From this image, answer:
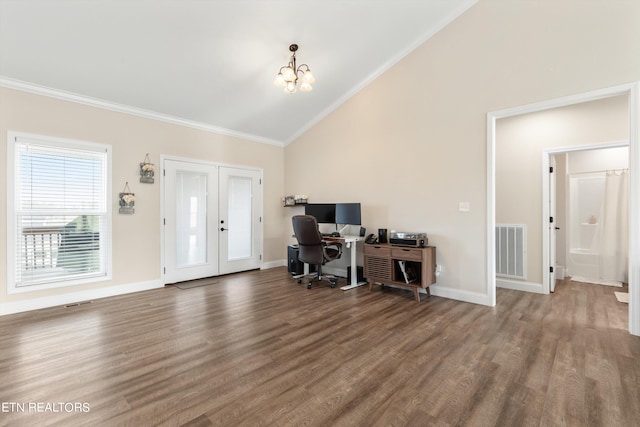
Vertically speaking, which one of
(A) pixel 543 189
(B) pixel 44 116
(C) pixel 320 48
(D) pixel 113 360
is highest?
(C) pixel 320 48

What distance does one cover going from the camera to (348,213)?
4.79 m

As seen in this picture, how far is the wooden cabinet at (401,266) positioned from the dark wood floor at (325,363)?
38 centimetres

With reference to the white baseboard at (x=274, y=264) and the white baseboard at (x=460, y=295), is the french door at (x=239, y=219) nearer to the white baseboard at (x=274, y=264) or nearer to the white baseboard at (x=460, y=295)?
the white baseboard at (x=274, y=264)

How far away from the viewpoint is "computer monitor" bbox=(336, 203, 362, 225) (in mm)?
4645

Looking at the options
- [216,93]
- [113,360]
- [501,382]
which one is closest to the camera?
[501,382]

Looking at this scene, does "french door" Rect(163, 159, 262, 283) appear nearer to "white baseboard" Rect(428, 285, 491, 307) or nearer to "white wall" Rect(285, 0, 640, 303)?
"white wall" Rect(285, 0, 640, 303)

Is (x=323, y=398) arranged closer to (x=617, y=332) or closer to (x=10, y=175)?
(x=617, y=332)

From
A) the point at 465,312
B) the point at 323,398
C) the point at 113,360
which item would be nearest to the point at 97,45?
the point at 113,360

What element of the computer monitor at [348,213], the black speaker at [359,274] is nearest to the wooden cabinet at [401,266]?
the black speaker at [359,274]

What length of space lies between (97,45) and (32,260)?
2.71 metres

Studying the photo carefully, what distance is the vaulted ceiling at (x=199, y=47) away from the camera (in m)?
2.85

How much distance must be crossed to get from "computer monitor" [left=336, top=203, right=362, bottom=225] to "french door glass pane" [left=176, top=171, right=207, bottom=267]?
7.87 ft

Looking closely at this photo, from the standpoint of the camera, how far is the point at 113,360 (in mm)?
2293

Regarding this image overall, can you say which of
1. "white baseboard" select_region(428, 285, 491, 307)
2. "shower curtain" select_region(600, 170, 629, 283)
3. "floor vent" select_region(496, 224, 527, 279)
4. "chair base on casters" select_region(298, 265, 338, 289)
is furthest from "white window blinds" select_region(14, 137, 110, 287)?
"shower curtain" select_region(600, 170, 629, 283)
